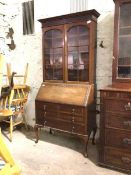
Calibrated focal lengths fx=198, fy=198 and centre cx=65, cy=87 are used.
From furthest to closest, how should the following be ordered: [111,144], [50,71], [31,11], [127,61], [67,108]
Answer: [31,11]
[50,71]
[67,108]
[127,61]
[111,144]

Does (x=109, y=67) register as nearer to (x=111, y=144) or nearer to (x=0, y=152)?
(x=111, y=144)

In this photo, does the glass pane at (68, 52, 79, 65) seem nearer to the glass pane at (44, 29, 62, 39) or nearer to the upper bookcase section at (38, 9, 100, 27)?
the glass pane at (44, 29, 62, 39)

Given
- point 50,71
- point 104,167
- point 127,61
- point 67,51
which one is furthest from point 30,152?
point 127,61

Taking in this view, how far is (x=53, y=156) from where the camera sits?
2621mm

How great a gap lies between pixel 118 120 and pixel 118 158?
0.43 m

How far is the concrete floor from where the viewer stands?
228 centimetres

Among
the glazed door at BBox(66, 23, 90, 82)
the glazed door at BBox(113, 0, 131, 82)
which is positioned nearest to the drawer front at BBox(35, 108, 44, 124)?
the glazed door at BBox(66, 23, 90, 82)

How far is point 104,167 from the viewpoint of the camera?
2.33 m

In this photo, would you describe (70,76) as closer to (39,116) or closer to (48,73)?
(48,73)

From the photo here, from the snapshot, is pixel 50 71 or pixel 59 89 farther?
pixel 50 71

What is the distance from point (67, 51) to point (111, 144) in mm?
1399

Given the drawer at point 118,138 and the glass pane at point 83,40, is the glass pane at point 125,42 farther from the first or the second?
the drawer at point 118,138

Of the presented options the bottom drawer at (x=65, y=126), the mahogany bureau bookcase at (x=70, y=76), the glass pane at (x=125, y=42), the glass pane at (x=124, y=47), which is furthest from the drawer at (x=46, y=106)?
the glass pane at (x=124, y=47)

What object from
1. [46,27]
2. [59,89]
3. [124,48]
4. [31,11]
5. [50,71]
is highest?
[31,11]
